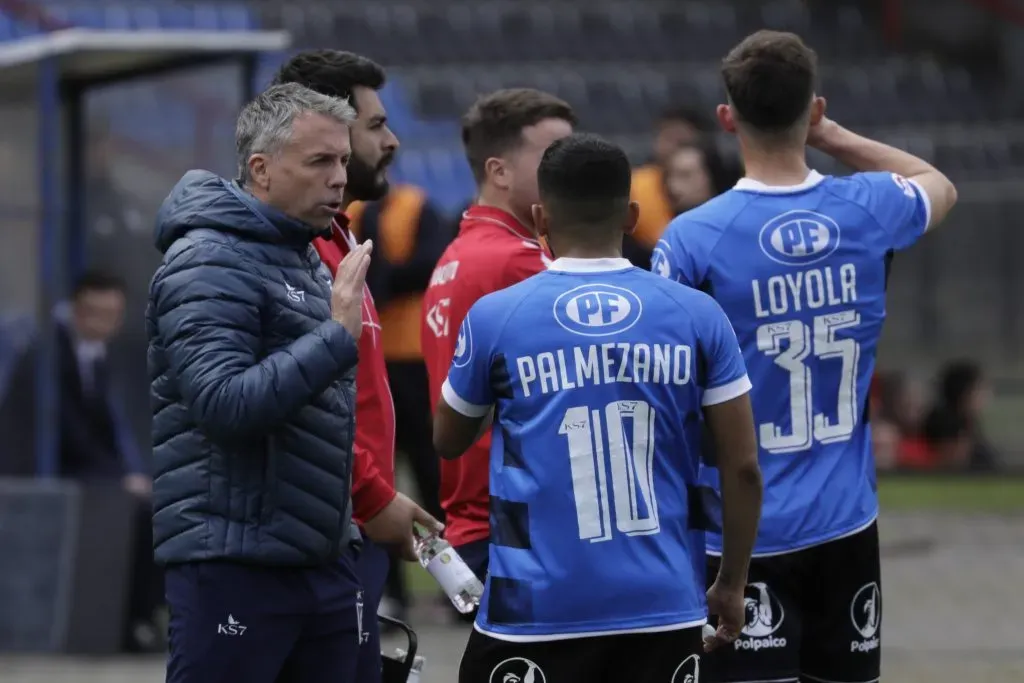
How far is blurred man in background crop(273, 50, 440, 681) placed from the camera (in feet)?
14.7

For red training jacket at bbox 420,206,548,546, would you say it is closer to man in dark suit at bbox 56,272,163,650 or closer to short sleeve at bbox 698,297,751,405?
short sleeve at bbox 698,297,751,405

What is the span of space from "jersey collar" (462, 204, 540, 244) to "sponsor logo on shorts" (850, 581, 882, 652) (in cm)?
123

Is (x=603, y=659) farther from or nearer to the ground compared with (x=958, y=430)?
nearer to the ground

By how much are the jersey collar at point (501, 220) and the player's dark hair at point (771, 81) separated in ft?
2.15

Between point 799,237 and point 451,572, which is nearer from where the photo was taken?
point 451,572

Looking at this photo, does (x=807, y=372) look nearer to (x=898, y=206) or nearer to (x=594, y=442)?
(x=898, y=206)

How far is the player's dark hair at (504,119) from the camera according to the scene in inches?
201

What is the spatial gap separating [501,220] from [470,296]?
28cm

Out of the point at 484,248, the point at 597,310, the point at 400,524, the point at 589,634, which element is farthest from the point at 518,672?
the point at 484,248

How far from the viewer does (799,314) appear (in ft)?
15.4

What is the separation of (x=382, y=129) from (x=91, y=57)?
4.84 meters

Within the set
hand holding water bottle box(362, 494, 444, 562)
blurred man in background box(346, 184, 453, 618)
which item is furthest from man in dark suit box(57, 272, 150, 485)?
hand holding water bottle box(362, 494, 444, 562)

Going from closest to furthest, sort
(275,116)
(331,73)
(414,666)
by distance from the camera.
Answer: (275,116), (414,666), (331,73)

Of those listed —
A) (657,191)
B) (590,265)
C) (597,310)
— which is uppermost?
(657,191)
